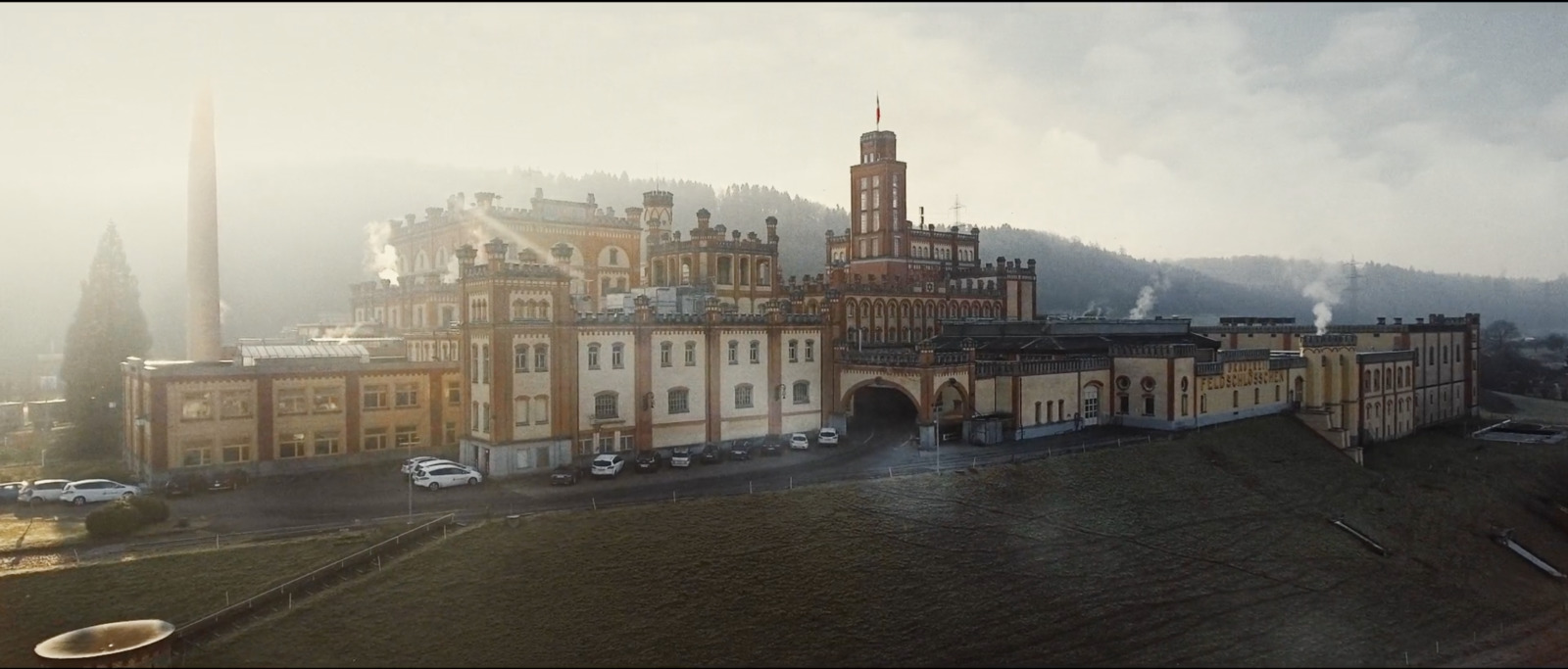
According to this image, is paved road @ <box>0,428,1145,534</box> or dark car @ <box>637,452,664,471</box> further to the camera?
dark car @ <box>637,452,664,471</box>

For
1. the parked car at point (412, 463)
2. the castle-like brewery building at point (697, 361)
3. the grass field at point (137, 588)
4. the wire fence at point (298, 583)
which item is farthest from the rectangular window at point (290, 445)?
the wire fence at point (298, 583)

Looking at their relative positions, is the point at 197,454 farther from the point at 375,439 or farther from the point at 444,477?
the point at 444,477

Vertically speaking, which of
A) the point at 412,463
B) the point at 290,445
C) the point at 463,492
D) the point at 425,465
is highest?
the point at 290,445

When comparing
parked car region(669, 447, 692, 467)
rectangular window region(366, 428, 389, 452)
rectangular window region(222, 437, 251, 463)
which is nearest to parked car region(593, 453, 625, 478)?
parked car region(669, 447, 692, 467)

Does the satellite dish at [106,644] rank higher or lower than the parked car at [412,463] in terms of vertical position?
lower

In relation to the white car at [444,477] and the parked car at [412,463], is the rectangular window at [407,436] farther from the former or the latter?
the white car at [444,477]

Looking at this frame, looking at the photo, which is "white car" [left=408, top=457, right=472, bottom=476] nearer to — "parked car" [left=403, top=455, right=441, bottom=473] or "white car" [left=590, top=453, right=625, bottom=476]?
"parked car" [left=403, top=455, right=441, bottom=473]

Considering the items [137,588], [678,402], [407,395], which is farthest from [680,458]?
[137,588]
